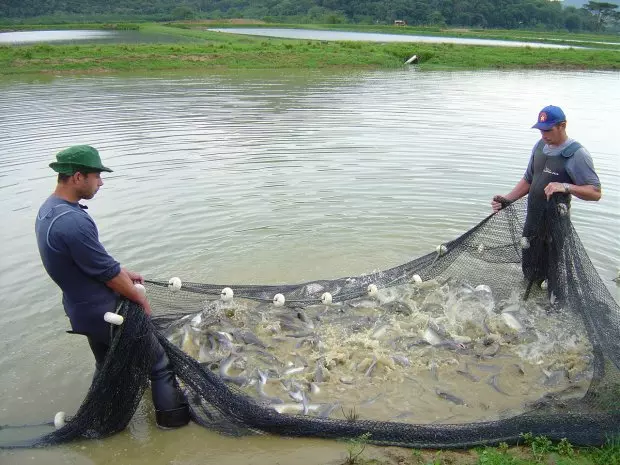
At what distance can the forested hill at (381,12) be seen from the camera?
120 metres

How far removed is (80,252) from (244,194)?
26.4 feet

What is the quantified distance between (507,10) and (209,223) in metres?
130

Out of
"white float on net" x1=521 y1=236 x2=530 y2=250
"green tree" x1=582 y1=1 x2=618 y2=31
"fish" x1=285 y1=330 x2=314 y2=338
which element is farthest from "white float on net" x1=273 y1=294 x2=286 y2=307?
"green tree" x1=582 y1=1 x2=618 y2=31

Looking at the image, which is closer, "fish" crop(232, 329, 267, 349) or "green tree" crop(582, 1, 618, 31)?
"fish" crop(232, 329, 267, 349)

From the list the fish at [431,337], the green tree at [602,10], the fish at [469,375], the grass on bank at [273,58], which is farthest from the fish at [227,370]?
the green tree at [602,10]

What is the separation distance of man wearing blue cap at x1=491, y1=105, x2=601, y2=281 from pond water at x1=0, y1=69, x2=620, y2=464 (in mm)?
2130

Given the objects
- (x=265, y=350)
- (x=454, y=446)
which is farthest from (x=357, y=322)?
(x=454, y=446)

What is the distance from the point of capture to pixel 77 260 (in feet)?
15.1

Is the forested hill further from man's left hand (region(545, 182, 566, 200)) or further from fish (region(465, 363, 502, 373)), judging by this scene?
fish (region(465, 363, 502, 373))

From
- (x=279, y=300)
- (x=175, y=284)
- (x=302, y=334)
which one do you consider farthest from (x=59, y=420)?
(x=302, y=334)

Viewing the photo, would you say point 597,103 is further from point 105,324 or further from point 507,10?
point 507,10

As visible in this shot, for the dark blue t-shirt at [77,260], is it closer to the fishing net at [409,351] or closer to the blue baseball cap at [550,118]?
the fishing net at [409,351]

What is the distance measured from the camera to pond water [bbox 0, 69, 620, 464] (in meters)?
6.08

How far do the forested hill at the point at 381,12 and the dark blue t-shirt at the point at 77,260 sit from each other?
117 m
